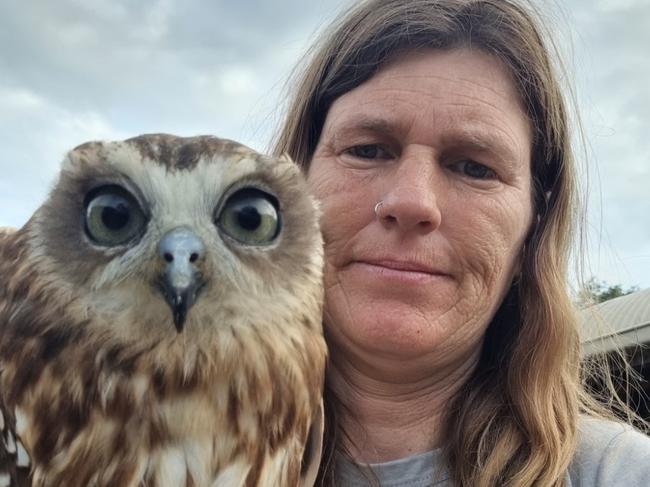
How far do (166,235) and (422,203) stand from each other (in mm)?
632

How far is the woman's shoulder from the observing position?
5.94 feet

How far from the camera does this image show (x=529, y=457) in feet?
5.86

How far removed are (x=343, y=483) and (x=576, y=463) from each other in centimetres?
61

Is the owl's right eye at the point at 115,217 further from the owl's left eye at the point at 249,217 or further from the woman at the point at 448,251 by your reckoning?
the woman at the point at 448,251

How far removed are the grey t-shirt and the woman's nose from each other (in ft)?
2.03

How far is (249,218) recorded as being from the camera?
1.50 m

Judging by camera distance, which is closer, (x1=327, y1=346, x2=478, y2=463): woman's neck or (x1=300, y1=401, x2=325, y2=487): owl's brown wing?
(x1=300, y1=401, x2=325, y2=487): owl's brown wing

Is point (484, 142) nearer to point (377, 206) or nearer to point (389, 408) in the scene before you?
point (377, 206)

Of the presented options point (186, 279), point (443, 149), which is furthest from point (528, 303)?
point (186, 279)

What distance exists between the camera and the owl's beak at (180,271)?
1314mm

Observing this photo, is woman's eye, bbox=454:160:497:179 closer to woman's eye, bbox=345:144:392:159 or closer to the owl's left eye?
woman's eye, bbox=345:144:392:159

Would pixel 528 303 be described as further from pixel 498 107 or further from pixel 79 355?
pixel 79 355

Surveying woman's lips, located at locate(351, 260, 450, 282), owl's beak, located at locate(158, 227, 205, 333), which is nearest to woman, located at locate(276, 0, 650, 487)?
woman's lips, located at locate(351, 260, 450, 282)

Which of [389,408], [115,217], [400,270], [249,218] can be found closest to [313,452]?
[389,408]
